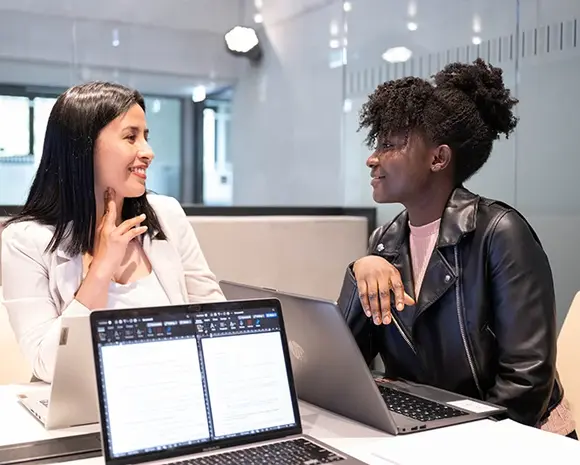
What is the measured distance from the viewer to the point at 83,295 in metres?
1.63

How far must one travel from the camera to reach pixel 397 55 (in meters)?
3.38

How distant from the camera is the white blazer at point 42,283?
1.59m

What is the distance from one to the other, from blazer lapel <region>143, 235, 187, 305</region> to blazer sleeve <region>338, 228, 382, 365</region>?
429mm

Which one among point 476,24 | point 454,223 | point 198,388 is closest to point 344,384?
point 198,388

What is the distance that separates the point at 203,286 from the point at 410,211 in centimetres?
62

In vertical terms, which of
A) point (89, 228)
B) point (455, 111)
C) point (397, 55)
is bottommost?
point (89, 228)

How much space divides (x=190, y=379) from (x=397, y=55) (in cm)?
258

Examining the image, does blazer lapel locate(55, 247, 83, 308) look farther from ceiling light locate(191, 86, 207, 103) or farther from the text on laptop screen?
ceiling light locate(191, 86, 207, 103)

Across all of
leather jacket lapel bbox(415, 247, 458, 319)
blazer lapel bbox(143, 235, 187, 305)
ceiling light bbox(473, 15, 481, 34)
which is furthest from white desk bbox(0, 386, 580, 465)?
ceiling light bbox(473, 15, 481, 34)

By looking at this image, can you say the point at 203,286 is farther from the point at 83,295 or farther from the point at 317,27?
the point at 317,27

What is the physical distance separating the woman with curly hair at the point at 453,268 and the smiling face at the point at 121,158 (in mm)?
570

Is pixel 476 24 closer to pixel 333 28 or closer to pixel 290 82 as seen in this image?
pixel 333 28

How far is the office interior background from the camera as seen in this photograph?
266 centimetres

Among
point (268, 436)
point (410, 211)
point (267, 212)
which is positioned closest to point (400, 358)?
point (410, 211)
